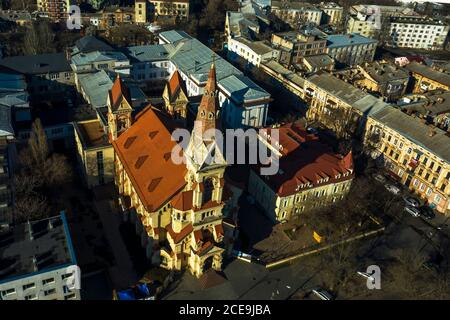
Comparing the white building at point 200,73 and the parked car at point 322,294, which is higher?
the white building at point 200,73

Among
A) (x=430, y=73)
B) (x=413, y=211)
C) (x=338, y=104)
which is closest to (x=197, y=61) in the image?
(x=338, y=104)

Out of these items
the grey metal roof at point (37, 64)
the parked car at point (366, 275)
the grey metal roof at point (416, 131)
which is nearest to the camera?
the parked car at point (366, 275)

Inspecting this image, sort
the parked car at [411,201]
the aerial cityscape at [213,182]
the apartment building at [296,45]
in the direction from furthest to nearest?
the apartment building at [296,45] → the parked car at [411,201] → the aerial cityscape at [213,182]

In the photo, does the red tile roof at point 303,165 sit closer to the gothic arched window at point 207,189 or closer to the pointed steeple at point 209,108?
the gothic arched window at point 207,189

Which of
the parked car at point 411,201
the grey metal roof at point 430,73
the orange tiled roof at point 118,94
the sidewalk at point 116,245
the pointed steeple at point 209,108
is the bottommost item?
the sidewalk at point 116,245

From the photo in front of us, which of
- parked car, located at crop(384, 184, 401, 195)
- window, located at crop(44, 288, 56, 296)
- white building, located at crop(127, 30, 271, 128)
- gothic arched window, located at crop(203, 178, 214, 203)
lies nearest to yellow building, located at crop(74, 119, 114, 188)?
gothic arched window, located at crop(203, 178, 214, 203)

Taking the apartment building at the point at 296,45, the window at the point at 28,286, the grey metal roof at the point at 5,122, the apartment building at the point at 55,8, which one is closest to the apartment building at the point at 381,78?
the apartment building at the point at 296,45
